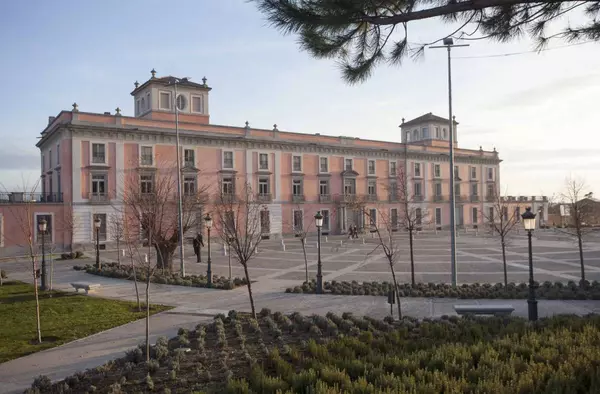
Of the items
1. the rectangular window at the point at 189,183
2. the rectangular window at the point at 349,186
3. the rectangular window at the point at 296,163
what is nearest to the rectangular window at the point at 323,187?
the rectangular window at the point at 349,186

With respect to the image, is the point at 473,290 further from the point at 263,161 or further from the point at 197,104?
the point at 197,104

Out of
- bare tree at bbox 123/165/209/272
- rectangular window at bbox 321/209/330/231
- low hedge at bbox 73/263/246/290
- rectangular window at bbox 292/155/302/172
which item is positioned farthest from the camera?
rectangular window at bbox 321/209/330/231

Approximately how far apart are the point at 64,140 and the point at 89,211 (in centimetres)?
568

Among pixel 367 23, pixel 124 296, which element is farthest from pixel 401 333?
pixel 124 296

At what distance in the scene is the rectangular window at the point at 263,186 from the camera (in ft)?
145

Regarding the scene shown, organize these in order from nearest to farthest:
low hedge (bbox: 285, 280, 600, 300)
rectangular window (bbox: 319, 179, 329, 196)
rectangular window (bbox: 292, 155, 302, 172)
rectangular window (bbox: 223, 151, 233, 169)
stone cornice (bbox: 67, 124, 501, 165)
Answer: low hedge (bbox: 285, 280, 600, 300) < stone cornice (bbox: 67, 124, 501, 165) < rectangular window (bbox: 223, 151, 233, 169) < rectangular window (bbox: 292, 155, 302, 172) < rectangular window (bbox: 319, 179, 329, 196)

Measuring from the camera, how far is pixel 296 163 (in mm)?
47031

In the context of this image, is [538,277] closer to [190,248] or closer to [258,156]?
[190,248]

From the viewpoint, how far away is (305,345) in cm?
900

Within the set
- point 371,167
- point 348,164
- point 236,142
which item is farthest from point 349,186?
point 236,142

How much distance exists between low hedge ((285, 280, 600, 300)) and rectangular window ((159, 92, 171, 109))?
28675 mm

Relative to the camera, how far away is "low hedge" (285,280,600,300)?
47.3ft

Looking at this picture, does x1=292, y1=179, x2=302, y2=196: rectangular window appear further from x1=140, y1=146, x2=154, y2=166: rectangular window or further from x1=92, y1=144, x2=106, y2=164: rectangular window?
x1=92, y1=144, x2=106, y2=164: rectangular window

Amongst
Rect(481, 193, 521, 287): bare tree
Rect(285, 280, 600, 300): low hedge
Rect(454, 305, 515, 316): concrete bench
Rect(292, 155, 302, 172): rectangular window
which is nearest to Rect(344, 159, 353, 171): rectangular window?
Rect(292, 155, 302, 172): rectangular window
